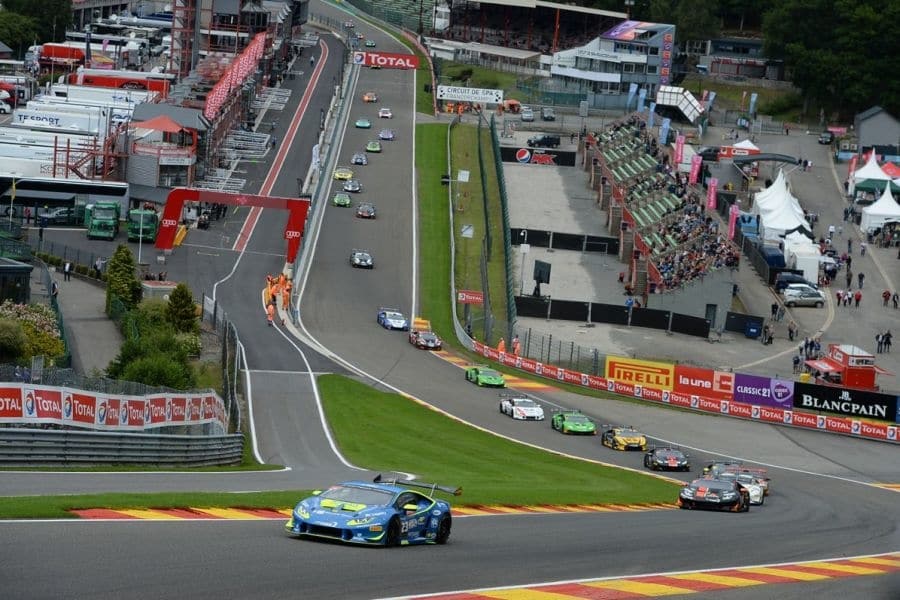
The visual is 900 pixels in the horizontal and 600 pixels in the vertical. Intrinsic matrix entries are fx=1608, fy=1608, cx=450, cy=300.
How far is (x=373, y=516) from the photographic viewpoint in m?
28.0

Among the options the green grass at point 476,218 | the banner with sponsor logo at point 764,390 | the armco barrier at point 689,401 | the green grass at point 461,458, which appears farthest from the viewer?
the green grass at point 476,218

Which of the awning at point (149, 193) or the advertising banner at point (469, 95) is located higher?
the advertising banner at point (469, 95)

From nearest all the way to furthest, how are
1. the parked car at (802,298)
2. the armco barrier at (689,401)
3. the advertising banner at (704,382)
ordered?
the armco barrier at (689,401) → the advertising banner at (704,382) → the parked car at (802,298)

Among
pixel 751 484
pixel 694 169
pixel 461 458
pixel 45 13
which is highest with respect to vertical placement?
pixel 45 13

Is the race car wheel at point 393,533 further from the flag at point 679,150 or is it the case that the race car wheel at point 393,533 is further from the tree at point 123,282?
the flag at point 679,150

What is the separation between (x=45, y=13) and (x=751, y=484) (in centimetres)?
14389

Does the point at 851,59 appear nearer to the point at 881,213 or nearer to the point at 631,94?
the point at 631,94

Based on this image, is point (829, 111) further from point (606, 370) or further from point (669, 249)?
point (606, 370)

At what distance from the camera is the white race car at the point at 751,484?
50.0 meters

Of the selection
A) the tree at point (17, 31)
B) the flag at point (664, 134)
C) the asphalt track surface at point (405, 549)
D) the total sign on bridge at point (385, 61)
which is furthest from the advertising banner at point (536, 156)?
the tree at point (17, 31)

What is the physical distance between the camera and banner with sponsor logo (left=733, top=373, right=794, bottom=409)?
7294cm

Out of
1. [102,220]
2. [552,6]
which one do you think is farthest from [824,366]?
[552,6]

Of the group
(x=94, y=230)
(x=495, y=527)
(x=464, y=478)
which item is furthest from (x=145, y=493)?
(x=94, y=230)

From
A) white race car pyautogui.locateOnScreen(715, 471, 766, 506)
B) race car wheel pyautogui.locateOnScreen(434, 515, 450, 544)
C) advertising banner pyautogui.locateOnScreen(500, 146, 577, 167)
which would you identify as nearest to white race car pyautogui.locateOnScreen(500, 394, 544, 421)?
white race car pyautogui.locateOnScreen(715, 471, 766, 506)
